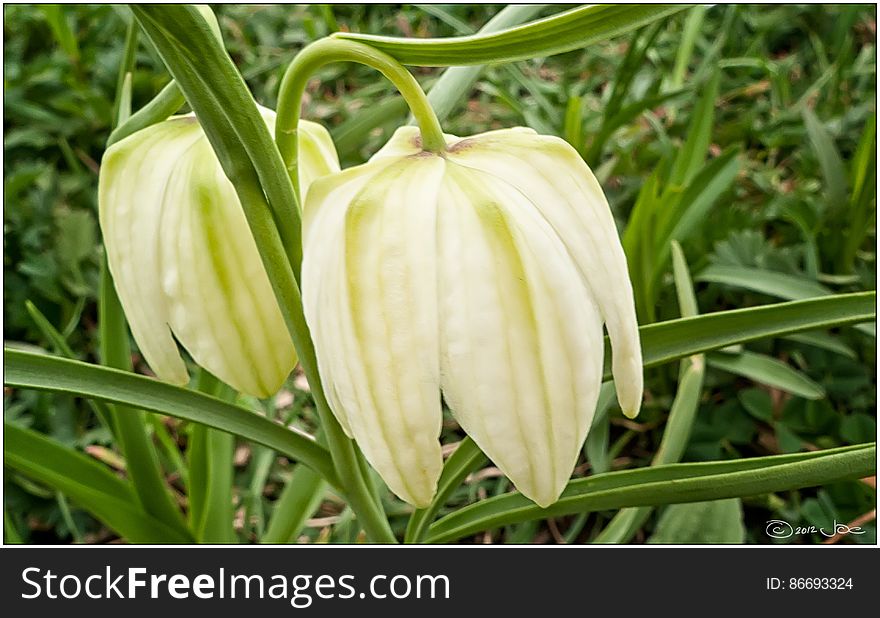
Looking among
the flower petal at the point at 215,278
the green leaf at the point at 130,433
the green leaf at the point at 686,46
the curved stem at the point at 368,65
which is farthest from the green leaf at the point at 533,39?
the green leaf at the point at 686,46

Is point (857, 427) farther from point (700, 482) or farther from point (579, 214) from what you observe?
point (579, 214)

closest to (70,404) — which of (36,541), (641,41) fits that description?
(36,541)

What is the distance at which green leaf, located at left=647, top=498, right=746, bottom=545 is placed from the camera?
759mm

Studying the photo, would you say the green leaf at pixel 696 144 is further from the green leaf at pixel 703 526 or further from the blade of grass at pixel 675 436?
the green leaf at pixel 703 526

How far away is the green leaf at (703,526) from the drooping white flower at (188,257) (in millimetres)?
392

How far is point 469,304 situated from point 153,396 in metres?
0.27

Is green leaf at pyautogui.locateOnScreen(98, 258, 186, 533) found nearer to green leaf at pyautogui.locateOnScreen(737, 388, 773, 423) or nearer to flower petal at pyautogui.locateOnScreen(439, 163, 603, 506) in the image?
flower petal at pyautogui.locateOnScreen(439, 163, 603, 506)

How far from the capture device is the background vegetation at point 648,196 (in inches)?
37.1

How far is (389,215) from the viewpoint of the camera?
40 cm

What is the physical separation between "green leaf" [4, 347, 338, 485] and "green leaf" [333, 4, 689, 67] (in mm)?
258

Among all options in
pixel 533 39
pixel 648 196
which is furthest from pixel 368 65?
pixel 648 196

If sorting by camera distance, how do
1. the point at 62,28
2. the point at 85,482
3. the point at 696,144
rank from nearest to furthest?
the point at 85,482, the point at 696,144, the point at 62,28

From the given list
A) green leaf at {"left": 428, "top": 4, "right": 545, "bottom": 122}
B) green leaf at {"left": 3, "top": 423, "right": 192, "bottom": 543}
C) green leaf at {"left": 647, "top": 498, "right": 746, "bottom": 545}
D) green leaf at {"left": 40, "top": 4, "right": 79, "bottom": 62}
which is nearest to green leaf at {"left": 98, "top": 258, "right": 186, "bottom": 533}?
green leaf at {"left": 3, "top": 423, "right": 192, "bottom": 543}

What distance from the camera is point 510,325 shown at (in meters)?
0.39
